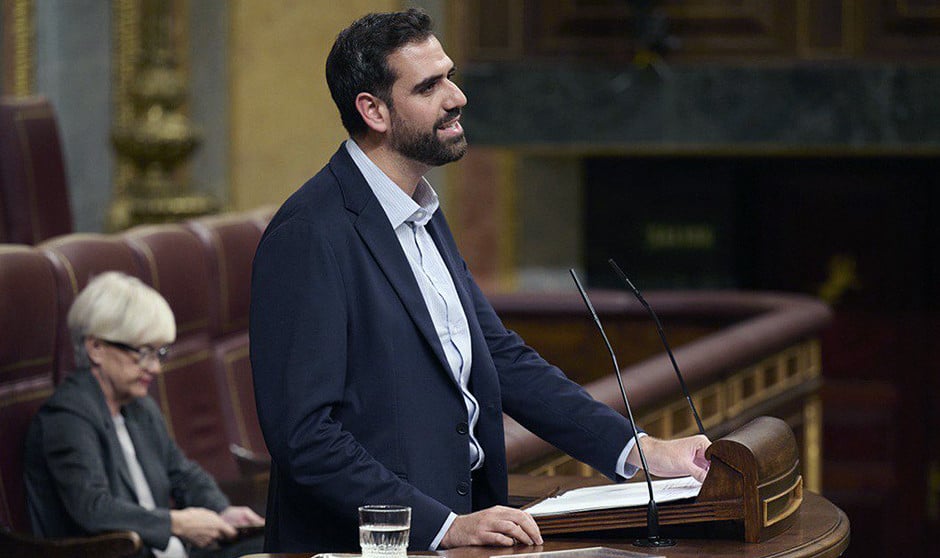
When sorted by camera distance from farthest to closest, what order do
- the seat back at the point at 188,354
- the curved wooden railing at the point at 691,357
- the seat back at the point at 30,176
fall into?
the seat back at the point at 30,176
the seat back at the point at 188,354
the curved wooden railing at the point at 691,357

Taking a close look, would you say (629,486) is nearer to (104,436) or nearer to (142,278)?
(104,436)

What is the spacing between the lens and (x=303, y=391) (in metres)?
1.88

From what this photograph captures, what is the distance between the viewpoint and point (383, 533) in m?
1.75

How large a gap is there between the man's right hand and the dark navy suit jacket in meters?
1.29

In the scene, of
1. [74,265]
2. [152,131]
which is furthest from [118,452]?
[152,131]

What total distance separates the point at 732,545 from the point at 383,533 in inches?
16.4

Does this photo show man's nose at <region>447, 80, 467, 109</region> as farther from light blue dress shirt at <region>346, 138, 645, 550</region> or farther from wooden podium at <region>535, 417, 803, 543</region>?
wooden podium at <region>535, 417, 803, 543</region>

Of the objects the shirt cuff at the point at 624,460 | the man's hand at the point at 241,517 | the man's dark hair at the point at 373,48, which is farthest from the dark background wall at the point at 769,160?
the man's dark hair at the point at 373,48

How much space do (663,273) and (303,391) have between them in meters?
5.46

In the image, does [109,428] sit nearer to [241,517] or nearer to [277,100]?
[241,517]

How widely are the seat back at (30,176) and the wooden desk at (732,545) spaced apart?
12.9 ft

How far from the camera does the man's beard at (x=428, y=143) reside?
1996mm

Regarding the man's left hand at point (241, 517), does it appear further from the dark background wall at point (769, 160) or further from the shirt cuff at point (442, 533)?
the dark background wall at point (769, 160)

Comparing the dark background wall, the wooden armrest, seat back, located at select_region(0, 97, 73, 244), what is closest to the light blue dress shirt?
the wooden armrest
